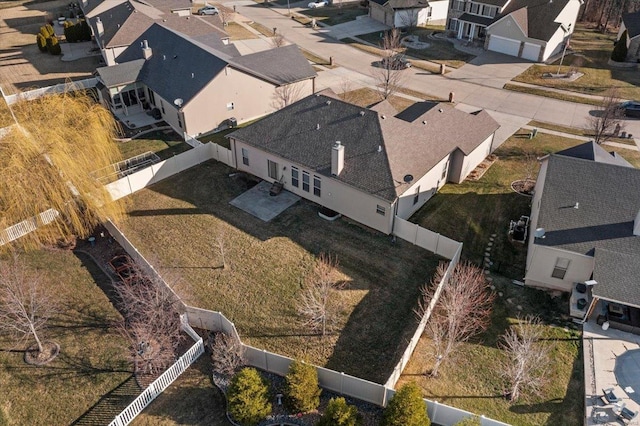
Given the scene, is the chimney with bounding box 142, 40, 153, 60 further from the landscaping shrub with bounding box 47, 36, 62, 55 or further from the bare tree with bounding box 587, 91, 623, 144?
the bare tree with bounding box 587, 91, 623, 144

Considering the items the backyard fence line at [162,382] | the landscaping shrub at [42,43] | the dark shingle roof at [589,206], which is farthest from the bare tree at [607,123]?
the landscaping shrub at [42,43]

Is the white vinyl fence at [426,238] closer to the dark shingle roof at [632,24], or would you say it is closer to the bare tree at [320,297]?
the bare tree at [320,297]

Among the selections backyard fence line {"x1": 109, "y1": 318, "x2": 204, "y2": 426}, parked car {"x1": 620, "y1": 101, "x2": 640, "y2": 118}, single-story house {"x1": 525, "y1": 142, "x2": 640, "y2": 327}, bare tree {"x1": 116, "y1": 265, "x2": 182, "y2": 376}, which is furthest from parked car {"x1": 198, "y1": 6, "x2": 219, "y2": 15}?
backyard fence line {"x1": 109, "y1": 318, "x2": 204, "y2": 426}

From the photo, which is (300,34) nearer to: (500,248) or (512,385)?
(500,248)

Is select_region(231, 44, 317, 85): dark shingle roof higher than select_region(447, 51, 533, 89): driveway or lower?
higher

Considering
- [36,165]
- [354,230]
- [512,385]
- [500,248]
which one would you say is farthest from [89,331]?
[500,248]
